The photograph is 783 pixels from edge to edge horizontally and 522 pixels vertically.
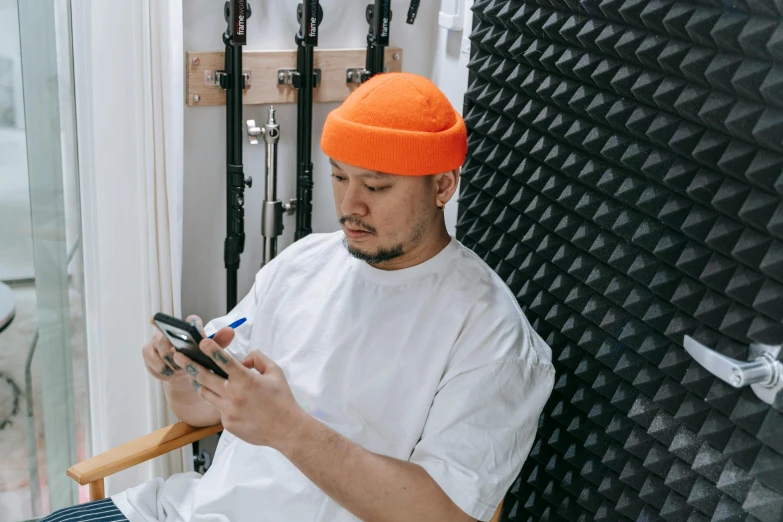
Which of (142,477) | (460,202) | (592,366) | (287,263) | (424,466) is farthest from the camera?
(142,477)

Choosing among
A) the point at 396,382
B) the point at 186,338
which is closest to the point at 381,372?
the point at 396,382

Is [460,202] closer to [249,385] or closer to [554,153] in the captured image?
[554,153]

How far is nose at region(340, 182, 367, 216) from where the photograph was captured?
1791 mm

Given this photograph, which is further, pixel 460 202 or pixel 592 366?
pixel 460 202

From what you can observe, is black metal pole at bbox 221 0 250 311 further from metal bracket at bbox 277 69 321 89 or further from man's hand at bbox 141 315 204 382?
man's hand at bbox 141 315 204 382

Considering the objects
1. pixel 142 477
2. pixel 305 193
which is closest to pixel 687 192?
pixel 305 193

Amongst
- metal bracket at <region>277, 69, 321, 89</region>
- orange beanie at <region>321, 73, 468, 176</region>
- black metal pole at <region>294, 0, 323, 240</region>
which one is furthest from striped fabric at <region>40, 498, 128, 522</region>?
metal bracket at <region>277, 69, 321, 89</region>

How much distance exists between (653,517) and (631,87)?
33.7 inches

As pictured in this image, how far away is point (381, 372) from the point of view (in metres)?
1.82

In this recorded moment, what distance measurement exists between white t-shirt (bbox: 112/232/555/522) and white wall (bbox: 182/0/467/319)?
74 cm

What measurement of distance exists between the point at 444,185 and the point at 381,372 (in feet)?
1.41

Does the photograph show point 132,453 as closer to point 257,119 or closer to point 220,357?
point 220,357

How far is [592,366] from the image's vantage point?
1.86m

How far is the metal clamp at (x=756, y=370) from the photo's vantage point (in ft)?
4.46
